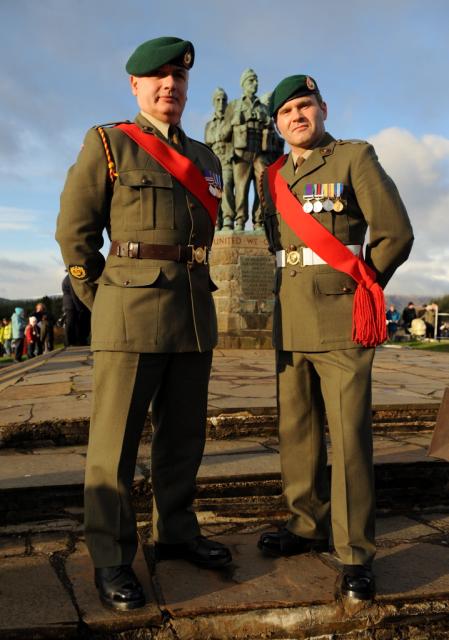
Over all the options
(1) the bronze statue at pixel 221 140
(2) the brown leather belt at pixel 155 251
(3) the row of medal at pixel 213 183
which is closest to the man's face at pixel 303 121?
(3) the row of medal at pixel 213 183

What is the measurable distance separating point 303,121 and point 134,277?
32.2 inches

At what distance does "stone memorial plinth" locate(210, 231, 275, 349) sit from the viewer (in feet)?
33.8

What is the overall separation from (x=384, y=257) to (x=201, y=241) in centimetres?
63

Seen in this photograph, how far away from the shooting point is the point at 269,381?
5574 mm

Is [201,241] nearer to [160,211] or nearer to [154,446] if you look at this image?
[160,211]

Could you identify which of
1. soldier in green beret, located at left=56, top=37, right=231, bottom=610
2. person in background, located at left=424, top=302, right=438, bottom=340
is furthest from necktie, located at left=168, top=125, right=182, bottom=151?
person in background, located at left=424, top=302, right=438, bottom=340

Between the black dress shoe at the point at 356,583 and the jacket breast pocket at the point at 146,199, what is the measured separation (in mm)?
1244

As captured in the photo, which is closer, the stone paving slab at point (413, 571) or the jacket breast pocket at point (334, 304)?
the stone paving slab at point (413, 571)

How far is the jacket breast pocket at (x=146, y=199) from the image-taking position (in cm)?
223

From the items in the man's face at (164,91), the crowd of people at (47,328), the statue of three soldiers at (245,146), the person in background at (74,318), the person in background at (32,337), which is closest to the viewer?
the man's face at (164,91)

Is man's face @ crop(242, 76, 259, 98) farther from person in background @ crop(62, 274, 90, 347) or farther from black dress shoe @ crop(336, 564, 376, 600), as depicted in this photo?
black dress shoe @ crop(336, 564, 376, 600)

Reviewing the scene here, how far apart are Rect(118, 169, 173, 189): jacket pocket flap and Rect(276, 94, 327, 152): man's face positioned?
51cm

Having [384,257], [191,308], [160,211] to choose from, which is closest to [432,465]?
[384,257]

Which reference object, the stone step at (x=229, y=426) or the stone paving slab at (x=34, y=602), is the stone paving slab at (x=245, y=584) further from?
the stone step at (x=229, y=426)
